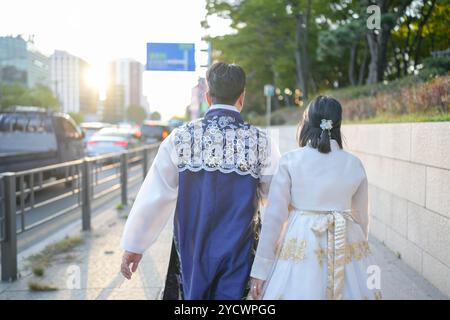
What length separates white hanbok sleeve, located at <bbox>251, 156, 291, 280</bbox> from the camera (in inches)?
103

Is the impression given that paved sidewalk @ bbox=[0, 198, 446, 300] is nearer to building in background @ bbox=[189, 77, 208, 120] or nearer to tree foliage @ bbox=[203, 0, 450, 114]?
building in background @ bbox=[189, 77, 208, 120]

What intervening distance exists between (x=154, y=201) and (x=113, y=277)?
2.99 m

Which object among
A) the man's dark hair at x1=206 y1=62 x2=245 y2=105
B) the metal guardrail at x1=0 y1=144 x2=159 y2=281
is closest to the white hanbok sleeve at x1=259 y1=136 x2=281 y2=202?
the man's dark hair at x1=206 y1=62 x2=245 y2=105

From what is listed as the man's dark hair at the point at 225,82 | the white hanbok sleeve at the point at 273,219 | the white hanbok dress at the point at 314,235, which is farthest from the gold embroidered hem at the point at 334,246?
the man's dark hair at the point at 225,82

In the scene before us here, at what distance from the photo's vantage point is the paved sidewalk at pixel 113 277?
488 centimetres

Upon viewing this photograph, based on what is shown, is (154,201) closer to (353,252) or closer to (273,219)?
(273,219)

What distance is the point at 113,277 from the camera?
5516mm

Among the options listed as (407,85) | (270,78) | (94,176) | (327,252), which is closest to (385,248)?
(407,85)

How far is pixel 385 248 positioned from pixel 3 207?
4.19 m

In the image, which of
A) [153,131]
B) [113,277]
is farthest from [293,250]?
[153,131]

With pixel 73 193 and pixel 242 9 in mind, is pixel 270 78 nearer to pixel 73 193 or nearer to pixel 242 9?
pixel 242 9

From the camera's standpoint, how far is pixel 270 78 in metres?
Result: 33.9

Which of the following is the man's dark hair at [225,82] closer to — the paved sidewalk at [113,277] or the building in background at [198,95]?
the building in background at [198,95]

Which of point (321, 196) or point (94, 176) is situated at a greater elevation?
point (321, 196)
